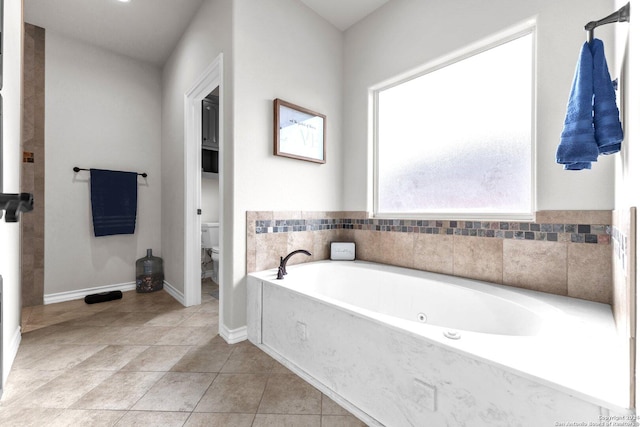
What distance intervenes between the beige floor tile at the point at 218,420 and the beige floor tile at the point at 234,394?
31mm

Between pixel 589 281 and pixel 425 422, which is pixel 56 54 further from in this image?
pixel 589 281

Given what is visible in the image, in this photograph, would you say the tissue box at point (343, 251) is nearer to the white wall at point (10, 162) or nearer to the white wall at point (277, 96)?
the white wall at point (277, 96)

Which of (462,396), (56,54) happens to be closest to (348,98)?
(462,396)

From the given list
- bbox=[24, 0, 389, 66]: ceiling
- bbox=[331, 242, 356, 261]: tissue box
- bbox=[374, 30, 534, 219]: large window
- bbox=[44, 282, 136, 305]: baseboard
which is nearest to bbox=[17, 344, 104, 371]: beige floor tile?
bbox=[44, 282, 136, 305]: baseboard

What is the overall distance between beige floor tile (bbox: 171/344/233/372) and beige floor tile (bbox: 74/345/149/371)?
0.33m

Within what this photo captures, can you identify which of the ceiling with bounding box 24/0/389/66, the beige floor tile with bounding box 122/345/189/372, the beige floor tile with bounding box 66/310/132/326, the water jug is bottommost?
the beige floor tile with bounding box 122/345/189/372

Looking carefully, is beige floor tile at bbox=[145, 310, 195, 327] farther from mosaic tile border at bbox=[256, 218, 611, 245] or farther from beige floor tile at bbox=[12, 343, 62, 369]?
mosaic tile border at bbox=[256, 218, 611, 245]

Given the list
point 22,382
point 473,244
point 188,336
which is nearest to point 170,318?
point 188,336

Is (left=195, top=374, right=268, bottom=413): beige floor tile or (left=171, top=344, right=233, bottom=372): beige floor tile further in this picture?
(left=171, top=344, right=233, bottom=372): beige floor tile

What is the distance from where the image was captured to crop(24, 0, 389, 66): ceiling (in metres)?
2.28

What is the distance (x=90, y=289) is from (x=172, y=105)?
6.99ft

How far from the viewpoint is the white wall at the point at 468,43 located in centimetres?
135

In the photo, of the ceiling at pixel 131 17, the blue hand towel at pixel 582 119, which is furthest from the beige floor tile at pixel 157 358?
the ceiling at pixel 131 17

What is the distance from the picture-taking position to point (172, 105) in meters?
2.95
